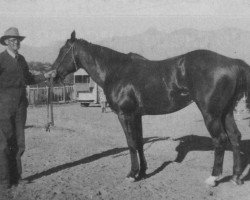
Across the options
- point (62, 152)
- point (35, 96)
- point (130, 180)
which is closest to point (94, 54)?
point (130, 180)

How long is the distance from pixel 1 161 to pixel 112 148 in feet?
13.9

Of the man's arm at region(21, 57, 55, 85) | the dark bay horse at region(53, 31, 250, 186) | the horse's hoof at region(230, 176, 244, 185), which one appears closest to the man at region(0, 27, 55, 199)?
the man's arm at region(21, 57, 55, 85)

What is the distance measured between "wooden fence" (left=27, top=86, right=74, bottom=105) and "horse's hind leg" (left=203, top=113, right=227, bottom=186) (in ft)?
74.8

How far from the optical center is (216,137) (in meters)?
6.25

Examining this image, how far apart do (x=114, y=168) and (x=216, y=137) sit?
2.40m

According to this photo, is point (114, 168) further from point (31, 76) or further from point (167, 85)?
point (31, 76)

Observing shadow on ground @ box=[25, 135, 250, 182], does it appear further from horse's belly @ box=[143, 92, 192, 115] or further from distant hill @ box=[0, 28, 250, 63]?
distant hill @ box=[0, 28, 250, 63]

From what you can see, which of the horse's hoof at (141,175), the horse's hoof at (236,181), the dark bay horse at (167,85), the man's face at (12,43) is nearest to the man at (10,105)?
the man's face at (12,43)

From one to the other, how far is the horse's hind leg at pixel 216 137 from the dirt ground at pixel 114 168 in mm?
198

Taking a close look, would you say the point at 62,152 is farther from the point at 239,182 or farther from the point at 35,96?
the point at 35,96

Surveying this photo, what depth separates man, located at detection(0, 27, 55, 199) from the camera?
6.36 m

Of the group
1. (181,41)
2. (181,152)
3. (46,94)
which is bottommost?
(181,152)

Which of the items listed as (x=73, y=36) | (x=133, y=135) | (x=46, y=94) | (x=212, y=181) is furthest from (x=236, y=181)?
(x=46, y=94)

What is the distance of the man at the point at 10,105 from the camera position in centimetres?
636
